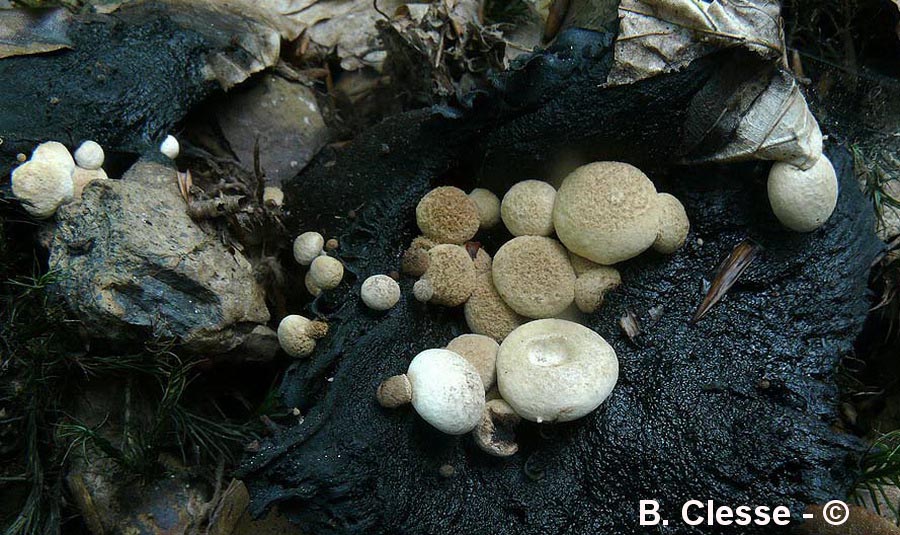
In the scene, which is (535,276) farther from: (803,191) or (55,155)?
(55,155)

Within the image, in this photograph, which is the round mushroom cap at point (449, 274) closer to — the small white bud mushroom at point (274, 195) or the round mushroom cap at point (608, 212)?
the round mushroom cap at point (608, 212)

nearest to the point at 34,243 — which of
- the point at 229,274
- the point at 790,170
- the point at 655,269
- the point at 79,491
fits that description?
the point at 229,274

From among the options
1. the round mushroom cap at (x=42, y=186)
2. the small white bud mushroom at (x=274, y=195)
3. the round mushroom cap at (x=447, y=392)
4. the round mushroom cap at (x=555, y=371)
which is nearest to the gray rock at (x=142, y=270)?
the round mushroom cap at (x=42, y=186)

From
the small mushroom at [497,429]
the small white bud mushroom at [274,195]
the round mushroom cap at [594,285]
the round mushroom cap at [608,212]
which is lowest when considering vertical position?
the small mushroom at [497,429]

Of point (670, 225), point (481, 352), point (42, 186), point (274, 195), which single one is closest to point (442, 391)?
point (481, 352)

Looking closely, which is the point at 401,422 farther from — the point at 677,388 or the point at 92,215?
the point at 92,215
